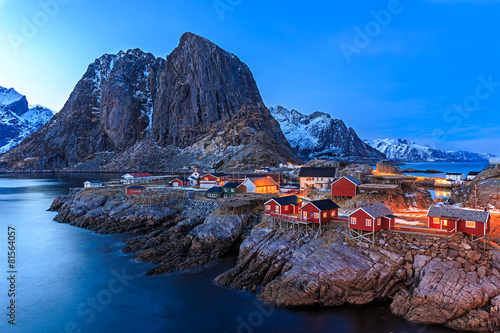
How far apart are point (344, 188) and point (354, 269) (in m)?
21.0

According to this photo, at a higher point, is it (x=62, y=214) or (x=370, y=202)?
(x=370, y=202)

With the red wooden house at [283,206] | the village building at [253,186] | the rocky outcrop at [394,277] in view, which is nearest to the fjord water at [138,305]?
the rocky outcrop at [394,277]

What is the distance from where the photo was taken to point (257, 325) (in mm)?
21969

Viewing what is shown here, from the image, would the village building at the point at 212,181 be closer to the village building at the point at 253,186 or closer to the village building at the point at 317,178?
the village building at the point at 253,186

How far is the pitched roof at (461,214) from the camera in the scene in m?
26.3

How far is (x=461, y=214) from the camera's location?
27.3 meters

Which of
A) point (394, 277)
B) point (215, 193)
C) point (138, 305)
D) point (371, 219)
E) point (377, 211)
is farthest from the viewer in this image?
point (215, 193)

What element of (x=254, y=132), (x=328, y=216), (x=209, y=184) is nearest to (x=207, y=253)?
(x=328, y=216)

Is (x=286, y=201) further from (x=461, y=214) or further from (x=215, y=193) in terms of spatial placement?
(x=215, y=193)

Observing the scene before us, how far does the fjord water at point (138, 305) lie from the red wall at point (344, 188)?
1896 centimetres

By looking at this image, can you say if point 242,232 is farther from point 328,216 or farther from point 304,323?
point 304,323

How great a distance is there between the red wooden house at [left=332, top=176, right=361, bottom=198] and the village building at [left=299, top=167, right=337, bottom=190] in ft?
38.4

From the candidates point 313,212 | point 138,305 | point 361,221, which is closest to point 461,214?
point 361,221

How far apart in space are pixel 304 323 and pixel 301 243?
962cm
